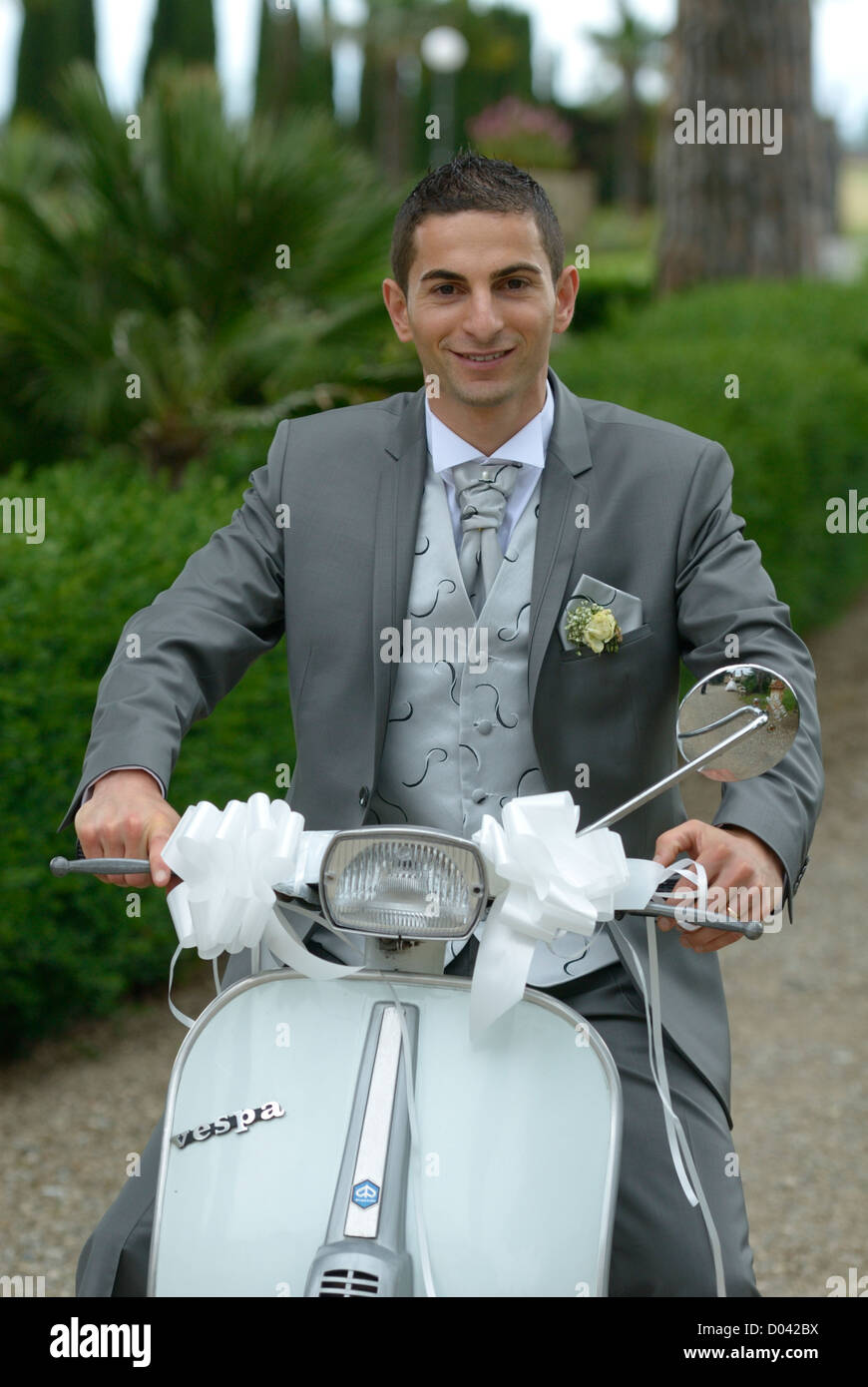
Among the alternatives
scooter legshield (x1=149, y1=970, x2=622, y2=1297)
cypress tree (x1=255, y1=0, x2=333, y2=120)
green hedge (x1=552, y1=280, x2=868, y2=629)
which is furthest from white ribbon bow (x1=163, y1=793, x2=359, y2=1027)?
cypress tree (x1=255, y1=0, x2=333, y2=120)

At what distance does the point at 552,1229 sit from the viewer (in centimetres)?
161

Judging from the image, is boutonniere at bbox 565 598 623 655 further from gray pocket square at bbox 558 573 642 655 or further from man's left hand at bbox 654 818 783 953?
man's left hand at bbox 654 818 783 953

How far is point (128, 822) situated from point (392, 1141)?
47 centimetres

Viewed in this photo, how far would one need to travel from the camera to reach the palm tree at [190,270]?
572 cm

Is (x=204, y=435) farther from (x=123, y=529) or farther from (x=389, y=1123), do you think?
(x=389, y=1123)

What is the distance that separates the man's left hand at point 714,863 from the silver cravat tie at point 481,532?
0.60 m

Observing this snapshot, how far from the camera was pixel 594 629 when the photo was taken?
82.7 inches

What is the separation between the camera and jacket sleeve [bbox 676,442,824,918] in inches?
71.1

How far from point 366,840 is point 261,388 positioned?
454 centimetres

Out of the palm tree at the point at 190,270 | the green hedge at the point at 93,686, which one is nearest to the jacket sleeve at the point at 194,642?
the green hedge at the point at 93,686

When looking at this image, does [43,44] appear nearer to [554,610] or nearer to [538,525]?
[538,525]

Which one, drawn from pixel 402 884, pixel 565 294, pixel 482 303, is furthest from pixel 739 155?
pixel 402 884

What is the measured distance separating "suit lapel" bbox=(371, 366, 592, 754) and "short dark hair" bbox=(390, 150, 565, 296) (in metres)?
0.23
